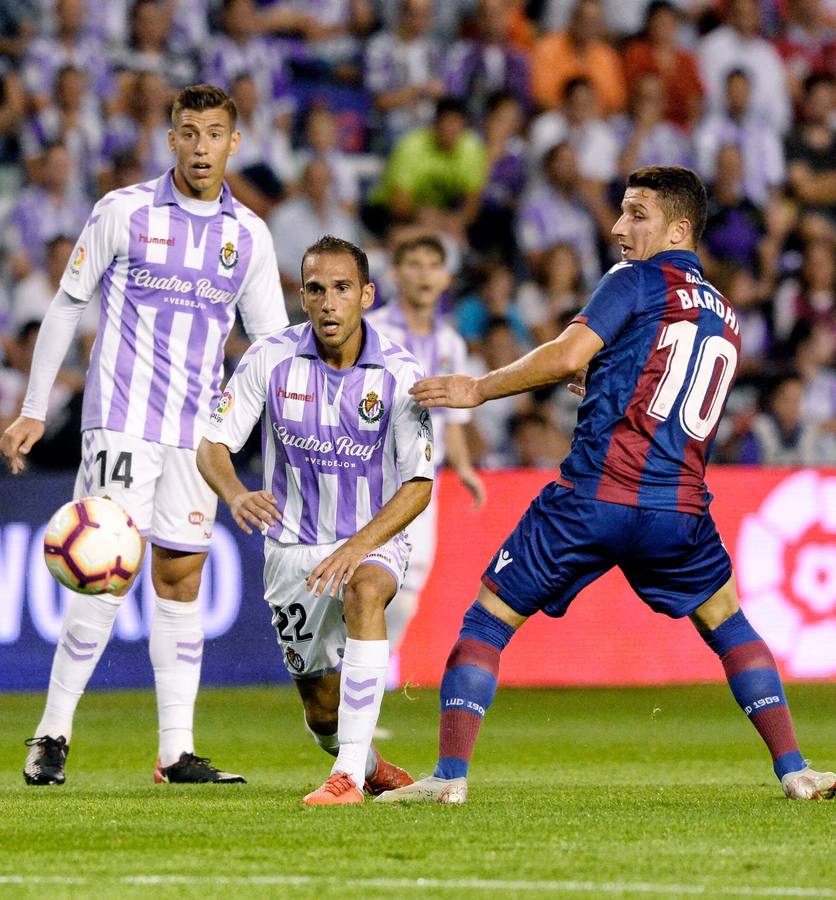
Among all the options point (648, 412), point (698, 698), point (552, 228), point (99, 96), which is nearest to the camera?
point (648, 412)

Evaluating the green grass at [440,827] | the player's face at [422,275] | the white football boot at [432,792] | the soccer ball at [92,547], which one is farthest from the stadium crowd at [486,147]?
the white football boot at [432,792]

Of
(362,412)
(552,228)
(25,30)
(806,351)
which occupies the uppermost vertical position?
(25,30)

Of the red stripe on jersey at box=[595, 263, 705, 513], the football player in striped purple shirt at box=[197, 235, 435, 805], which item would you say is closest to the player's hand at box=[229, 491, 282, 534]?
the football player in striped purple shirt at box=[197, 235, 435, 805]

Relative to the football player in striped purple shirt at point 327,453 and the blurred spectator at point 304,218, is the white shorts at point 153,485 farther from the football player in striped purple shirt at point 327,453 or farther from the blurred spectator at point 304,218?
the blurred spectator at point 304,218

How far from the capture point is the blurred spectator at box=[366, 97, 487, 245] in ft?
43.4

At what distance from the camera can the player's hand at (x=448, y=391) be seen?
539cm

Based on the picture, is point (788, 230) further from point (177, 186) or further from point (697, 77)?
point (177, 186)

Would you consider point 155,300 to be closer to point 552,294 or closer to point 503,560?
point 503,560

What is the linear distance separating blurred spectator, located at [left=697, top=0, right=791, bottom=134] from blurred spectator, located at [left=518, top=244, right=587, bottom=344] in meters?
2.82

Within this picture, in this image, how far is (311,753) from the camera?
807 cm

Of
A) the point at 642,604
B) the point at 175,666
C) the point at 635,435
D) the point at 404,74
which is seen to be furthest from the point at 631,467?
the point at 404,74

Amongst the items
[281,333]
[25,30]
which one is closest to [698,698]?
[281,333]

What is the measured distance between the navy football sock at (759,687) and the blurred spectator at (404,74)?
8.70 m

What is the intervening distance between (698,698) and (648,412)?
5243 mm
